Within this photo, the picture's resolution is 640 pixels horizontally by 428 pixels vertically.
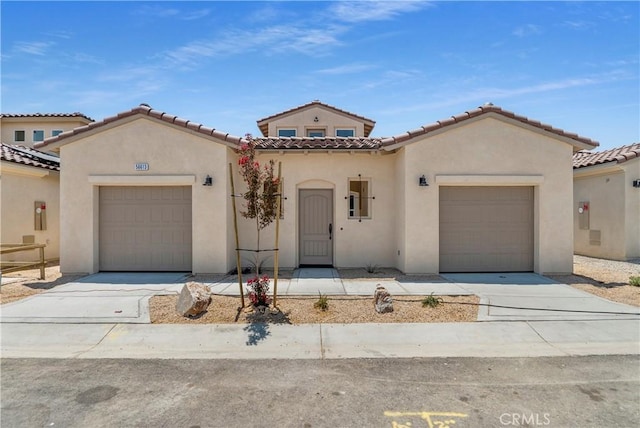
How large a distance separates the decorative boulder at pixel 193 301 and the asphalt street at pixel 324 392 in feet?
5.14

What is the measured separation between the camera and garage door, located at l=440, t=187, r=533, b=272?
34.5ft

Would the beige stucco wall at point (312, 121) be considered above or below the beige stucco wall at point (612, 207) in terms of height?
above

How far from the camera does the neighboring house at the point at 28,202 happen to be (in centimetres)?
1172

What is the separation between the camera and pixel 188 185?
10.2 m

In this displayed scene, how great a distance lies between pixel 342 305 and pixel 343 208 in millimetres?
4279

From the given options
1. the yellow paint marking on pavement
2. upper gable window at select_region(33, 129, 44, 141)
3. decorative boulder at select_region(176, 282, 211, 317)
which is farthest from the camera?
upper gable window at select_region(33, 129, 44, 141)

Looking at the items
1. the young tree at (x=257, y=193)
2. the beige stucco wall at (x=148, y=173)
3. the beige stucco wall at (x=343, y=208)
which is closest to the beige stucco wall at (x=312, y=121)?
the beige stucco wall at (x=343, y=208)

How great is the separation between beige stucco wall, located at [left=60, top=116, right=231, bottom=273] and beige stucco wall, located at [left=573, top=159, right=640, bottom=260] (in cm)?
1326

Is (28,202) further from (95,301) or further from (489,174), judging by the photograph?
(489,174)

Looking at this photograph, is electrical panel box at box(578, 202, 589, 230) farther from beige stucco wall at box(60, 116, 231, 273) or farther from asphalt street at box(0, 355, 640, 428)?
beige stucco wall at box(60, 116, 231, 273)

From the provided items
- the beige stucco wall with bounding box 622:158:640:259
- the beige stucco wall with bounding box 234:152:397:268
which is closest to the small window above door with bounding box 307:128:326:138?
the beige stucco wall with bounding box 234:152:397:268

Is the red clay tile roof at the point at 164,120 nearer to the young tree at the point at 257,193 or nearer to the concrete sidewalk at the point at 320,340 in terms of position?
the young tree at the point at 257,193

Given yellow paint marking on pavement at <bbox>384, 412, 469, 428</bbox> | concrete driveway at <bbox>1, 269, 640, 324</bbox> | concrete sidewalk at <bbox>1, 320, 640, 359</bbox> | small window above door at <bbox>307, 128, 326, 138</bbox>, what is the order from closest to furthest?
yellow paint marking on pavement at <bbox>384, 412, 469, 428</bbox>
concrete sidewalk at <bbox>1, 320, 640, 359</bbox>
concrete driveway at <bbox>1, 269, 640, 324</bbox>
small window above door at <bbox>307, 128, 326, 138</bbox>

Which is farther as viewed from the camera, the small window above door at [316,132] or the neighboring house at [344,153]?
the small window above door at [316,132]
